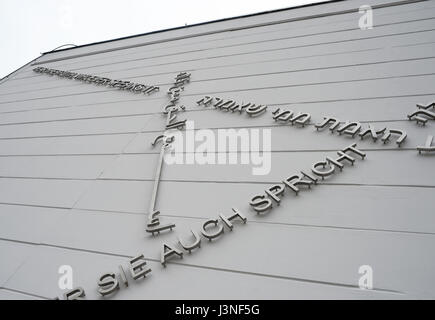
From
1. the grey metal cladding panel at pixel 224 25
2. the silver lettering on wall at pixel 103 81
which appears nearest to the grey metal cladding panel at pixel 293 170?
the silver lettering on wall at pixel 103 81

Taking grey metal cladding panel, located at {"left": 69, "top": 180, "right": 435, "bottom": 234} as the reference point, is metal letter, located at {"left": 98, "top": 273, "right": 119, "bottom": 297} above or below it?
below

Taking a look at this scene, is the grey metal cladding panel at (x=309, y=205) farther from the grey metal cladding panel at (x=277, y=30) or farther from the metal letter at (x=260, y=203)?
the grey metal cladding panel at (x=277, y=30)

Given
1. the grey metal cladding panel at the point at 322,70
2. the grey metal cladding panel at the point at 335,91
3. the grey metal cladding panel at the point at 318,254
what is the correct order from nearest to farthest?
the grey metal cladding panel at the point at 318,254, the grey metal cladding panel at the point at 335,91, the grey metal cladding panel at the point at 322,70

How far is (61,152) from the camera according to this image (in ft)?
8.45

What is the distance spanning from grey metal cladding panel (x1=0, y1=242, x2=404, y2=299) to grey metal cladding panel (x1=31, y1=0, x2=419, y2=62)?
3244mm

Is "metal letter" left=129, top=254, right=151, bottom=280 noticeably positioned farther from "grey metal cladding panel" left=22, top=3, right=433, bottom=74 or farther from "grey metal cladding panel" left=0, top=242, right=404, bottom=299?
"grey metal cladding panel" left=22, top=3, right=433, bottom=74

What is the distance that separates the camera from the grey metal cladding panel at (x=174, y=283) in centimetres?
108

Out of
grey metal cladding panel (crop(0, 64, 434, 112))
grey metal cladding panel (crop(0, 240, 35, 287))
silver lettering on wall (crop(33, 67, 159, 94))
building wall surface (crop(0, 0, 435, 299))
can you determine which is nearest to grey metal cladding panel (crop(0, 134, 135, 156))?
building wall surface (crop(0, 0, 435, 299))

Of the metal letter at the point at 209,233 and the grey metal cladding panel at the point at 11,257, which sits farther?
the grey metal cladding panel at the point at 11,257

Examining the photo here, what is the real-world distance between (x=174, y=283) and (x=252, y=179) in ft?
2.26

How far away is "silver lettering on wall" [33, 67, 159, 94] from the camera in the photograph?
3129 millimetres

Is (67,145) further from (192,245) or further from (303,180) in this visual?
(303,180)

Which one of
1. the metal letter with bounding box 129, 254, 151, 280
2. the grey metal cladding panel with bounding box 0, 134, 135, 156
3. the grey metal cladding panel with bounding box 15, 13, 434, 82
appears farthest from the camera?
the grey metal cladding panel with bounding box 15, 13, 434, 82

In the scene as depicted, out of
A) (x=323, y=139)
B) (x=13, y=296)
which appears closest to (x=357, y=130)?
(x=323, y=139)
